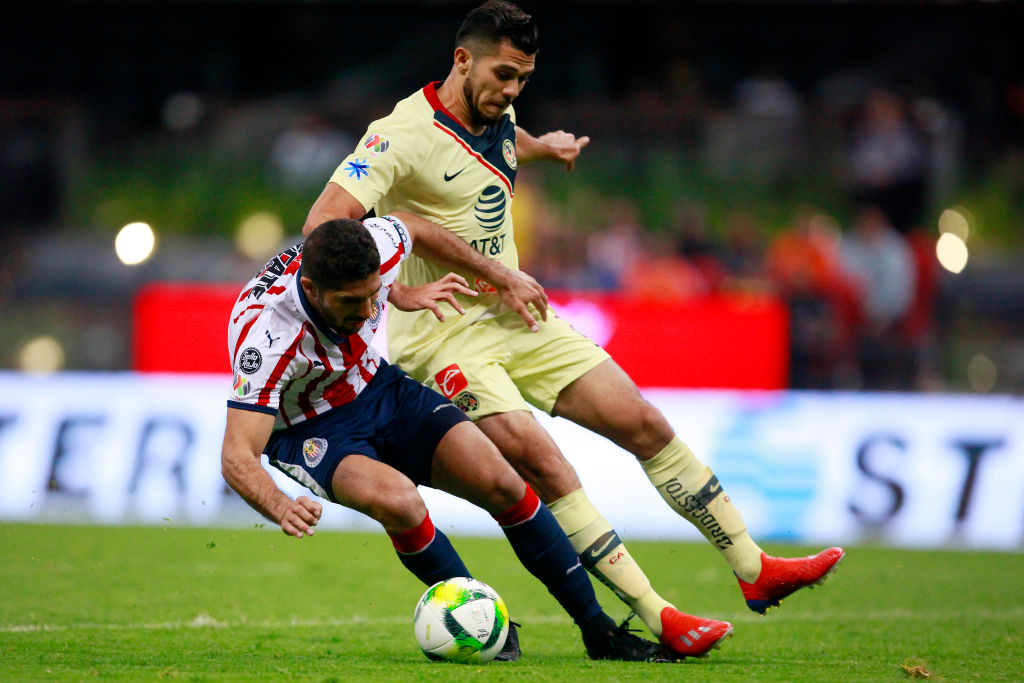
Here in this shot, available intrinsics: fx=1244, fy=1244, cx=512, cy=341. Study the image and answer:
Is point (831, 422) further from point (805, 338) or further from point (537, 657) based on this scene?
point (537, 657)

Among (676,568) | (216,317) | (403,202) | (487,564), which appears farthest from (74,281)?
(403,202)

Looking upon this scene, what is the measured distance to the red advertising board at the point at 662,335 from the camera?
1098cm

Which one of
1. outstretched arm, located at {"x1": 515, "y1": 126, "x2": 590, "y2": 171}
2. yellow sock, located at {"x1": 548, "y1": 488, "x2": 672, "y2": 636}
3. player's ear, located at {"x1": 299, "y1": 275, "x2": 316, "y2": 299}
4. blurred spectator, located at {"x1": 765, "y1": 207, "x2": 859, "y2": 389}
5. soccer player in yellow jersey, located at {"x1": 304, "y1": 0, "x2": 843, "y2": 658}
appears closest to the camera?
player's ear, located at {"x1": 299, "y1": 275, "x2": 316, "y2": 299}

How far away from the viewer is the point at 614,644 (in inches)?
192

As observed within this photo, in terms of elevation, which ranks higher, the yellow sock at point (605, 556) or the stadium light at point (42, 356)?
the yellow sock at point (605, 556)

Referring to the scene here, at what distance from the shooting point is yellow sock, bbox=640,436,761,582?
517 cm

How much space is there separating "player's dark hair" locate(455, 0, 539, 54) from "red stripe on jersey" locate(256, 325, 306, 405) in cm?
145

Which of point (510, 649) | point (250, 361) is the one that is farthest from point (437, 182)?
point (510, 649)

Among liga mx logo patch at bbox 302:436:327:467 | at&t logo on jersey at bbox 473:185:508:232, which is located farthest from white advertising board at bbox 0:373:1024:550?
liga mx logo patch at bbox 302:436:327:467

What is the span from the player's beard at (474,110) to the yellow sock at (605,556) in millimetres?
1575

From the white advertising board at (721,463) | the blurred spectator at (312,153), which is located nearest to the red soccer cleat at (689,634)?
the white advertising board at (721,463)

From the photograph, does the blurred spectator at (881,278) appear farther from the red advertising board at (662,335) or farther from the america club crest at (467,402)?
the america club crest at (467,402)

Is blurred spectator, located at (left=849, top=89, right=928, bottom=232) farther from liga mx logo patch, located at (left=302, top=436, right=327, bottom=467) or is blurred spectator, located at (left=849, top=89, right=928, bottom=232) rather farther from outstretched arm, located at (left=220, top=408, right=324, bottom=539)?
outstretched arm, located at (left=220, top=408, right=324, bottom=539)

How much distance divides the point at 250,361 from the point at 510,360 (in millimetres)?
1255
